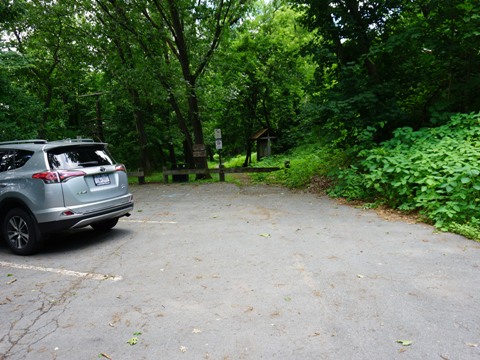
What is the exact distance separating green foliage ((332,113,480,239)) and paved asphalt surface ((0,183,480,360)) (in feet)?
2.29

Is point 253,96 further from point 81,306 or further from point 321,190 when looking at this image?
point 81,306

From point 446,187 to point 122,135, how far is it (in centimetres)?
2094

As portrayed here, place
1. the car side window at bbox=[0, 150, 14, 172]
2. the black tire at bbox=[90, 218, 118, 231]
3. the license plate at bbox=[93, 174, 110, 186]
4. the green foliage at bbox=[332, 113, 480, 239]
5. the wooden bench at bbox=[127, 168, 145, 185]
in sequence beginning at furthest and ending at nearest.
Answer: the wooden bench at bbox=[127, 168, 145, 185], the black tire at bbox=[90, 218, 118, 231], the green foliage at bbox=[332, 113, 480, 239], the license plate at bbox=[93, 174, 110, 186], the car side window at bbox=[0, 150, 14, 172]

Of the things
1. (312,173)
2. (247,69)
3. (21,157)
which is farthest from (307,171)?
(247,69)

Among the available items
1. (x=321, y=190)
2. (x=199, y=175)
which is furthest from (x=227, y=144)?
(x=321, y=190)

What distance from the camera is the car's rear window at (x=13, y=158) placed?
5.55 metres

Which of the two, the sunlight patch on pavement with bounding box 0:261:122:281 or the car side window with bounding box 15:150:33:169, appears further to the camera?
the car side window with bounding box 15:150:33:169

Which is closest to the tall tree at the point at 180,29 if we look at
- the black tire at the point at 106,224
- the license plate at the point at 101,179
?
the black tire at the point at 106,224

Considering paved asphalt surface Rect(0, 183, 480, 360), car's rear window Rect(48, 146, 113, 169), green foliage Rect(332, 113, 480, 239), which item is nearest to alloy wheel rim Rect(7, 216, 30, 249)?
paved asphalt surface Rect(0, 183, 480, 360)

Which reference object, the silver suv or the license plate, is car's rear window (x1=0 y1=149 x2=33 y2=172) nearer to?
the silver suv

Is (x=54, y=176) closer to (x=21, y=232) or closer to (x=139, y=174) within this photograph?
(x=21, y=232)

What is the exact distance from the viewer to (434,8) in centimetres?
865

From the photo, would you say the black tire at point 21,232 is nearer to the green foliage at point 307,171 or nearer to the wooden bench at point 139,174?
the green foliage at point 307,171

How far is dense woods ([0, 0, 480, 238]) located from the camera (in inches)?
358
